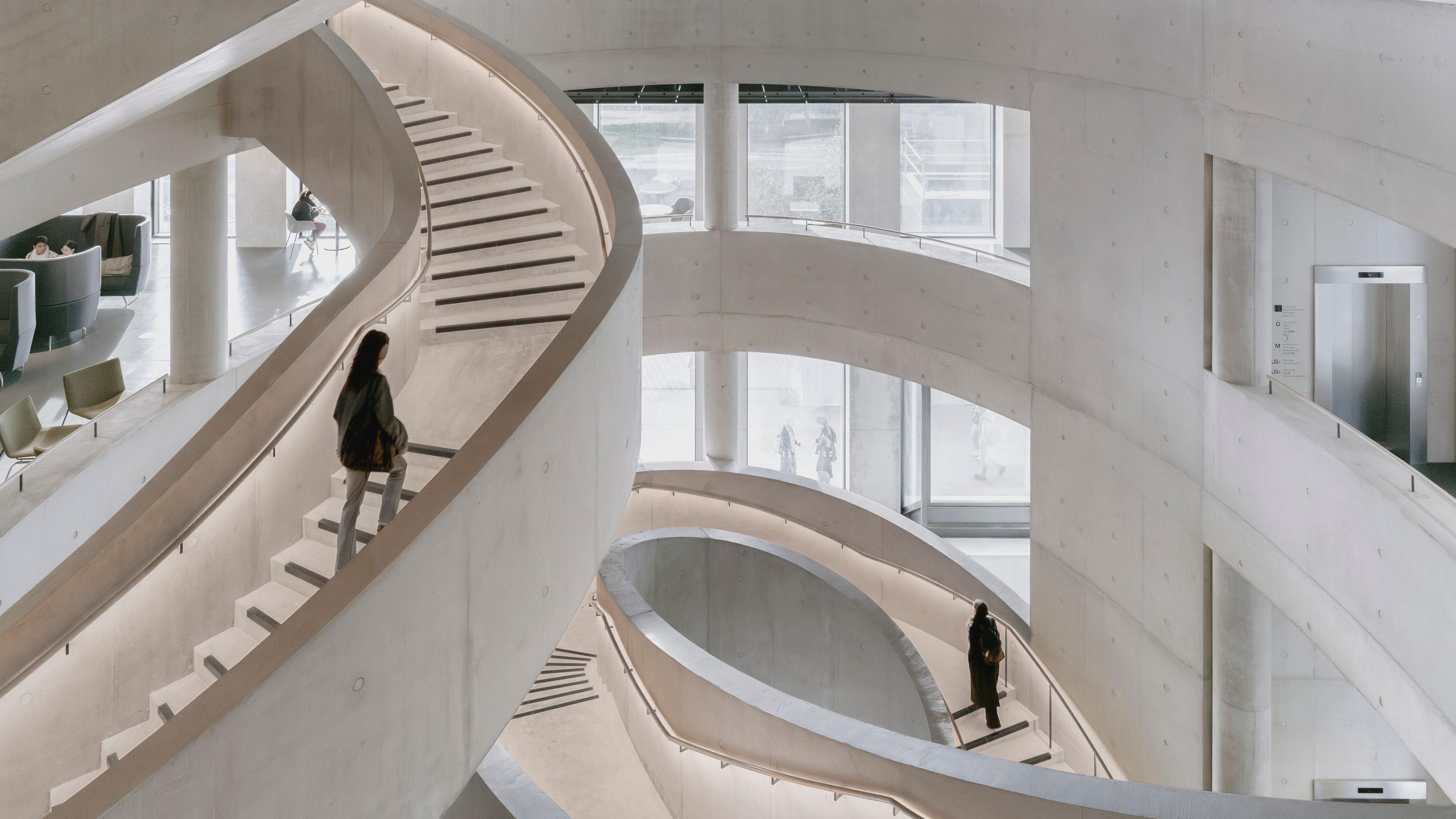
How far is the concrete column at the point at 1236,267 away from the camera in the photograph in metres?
8.62

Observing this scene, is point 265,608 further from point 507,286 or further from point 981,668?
point 981,668

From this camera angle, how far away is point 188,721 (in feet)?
12.2

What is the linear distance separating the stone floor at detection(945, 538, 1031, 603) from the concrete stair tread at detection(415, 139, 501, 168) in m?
12.1

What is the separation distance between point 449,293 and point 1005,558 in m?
14.0

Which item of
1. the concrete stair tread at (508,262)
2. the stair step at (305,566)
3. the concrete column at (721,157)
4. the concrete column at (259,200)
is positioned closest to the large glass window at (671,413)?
the concrete column at (721,157)

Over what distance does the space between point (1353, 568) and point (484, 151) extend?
7.85m

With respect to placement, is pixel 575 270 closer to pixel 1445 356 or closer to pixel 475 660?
pixel 475 660

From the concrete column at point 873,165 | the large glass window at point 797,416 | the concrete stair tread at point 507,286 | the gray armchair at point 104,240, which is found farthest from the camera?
the large glass window at point 797,416

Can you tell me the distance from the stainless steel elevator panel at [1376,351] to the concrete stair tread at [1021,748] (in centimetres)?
421

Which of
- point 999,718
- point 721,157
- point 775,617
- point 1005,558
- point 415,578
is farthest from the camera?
point 1005,558

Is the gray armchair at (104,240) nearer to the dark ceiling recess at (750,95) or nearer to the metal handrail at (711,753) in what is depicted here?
the dark ceiling recess at (750,95)

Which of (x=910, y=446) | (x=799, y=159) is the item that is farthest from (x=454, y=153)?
(x=910, y=446)

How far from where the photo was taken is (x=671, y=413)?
71.6ft

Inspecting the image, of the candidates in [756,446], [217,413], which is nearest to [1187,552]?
[217,413]
